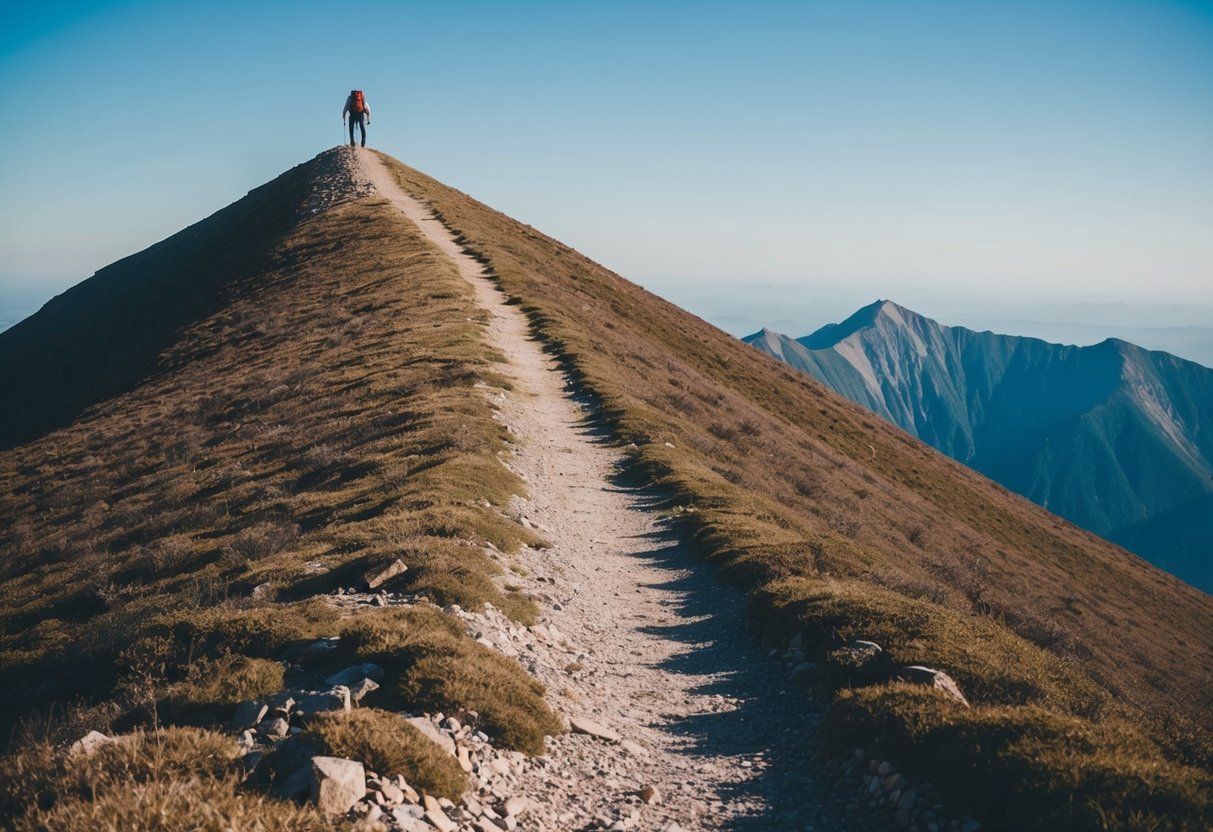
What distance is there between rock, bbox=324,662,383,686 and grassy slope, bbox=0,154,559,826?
174 millimetres

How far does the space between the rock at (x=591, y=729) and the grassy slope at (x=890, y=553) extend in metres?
2.91

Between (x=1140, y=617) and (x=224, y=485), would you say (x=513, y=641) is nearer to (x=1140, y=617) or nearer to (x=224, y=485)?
(x=224, y=485)

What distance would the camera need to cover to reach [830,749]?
8.72m

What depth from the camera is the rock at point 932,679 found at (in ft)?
29.5

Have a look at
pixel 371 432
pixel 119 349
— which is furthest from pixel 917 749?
pixel 119 349

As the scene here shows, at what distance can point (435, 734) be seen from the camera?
24.0 ft

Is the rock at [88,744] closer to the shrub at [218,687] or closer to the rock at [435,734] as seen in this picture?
the shrub at [218,687]

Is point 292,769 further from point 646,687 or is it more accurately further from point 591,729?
point 646,687

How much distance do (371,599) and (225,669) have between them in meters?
2.70

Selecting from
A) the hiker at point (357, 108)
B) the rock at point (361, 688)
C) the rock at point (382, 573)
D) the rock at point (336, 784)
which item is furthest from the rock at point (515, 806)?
the hiker at point (357, 108)

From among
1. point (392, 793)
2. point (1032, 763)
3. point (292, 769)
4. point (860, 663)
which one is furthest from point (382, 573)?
point (1032, 763)

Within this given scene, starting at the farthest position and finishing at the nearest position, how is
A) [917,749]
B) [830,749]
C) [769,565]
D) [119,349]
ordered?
[119,349], [769,565], [830,749], [917,749]

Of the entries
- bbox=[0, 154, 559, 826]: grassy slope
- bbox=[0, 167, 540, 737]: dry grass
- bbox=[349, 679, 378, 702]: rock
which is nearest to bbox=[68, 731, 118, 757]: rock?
bbox=[0, 154, 559, 826]: grassy slope

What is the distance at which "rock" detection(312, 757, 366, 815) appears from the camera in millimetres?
5721
